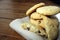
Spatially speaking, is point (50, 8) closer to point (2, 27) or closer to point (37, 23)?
point (37, 23)

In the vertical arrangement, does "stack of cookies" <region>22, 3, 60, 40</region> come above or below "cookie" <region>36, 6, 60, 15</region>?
below

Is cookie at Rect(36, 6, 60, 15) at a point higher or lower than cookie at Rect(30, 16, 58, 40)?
higher

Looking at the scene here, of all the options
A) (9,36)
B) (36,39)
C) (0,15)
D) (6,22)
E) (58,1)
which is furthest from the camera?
(58,1)

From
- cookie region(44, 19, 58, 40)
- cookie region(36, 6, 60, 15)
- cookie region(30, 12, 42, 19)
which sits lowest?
cookie region(44, 19, 58, 40)

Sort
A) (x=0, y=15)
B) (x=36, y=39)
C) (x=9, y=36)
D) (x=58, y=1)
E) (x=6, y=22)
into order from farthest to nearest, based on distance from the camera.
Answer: (x=58, y=1) < (x=0, y=15) < (x=6, y=22) < (x=9, y=36) < (x=36, y=39)

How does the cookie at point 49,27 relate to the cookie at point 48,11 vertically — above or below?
below

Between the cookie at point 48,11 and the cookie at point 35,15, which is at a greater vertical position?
the cookie at point 48,11

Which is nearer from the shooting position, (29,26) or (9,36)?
(29,26)

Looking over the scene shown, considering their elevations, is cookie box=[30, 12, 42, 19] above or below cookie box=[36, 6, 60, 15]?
below

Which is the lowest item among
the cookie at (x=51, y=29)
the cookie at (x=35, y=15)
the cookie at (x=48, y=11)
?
the cookie at (x=51, y=29)

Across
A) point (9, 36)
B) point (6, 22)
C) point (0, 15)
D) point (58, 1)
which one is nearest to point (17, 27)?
point (9, 36)

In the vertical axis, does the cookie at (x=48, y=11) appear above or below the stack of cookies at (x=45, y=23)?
above
